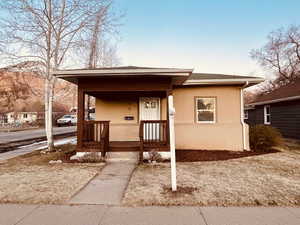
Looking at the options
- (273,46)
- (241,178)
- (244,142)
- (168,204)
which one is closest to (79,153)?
(168,204)

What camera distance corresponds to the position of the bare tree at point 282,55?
27766mm

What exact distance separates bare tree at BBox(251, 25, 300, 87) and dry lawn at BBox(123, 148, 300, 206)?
27555 millimetres

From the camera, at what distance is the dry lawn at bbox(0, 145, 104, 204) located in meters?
3.78

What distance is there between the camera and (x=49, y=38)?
29.0ft

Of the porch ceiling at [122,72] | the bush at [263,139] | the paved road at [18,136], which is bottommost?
the paved road at [18,136]

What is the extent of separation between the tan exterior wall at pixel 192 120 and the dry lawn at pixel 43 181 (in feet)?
10.4

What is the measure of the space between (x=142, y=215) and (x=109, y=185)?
165cm

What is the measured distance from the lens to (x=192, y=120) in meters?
9.17

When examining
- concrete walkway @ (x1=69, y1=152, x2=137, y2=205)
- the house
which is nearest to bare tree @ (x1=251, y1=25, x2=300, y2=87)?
the house

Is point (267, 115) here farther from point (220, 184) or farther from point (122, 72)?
point (122, 72)

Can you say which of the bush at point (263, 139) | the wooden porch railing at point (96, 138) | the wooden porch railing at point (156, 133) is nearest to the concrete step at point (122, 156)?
the wooden porch railing at point (96, 138)

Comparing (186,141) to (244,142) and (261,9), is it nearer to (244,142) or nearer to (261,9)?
(244,142)

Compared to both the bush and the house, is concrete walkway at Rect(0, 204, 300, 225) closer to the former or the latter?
the bush

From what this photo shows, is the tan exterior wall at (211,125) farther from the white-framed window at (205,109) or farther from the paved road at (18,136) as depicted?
the paved road at (18,136)
